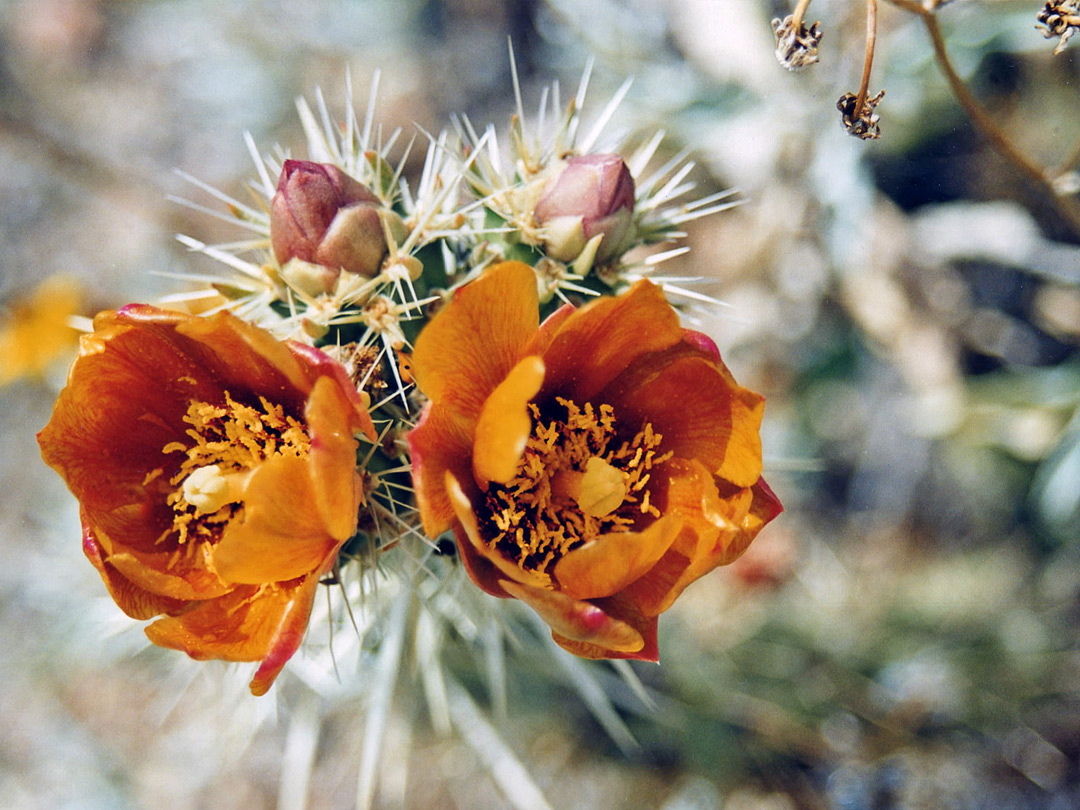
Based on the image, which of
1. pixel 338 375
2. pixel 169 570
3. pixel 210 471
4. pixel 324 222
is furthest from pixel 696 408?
pixel 169 570

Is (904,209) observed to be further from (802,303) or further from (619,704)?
(619,704)

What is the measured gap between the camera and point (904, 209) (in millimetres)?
2854

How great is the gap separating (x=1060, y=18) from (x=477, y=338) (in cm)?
120

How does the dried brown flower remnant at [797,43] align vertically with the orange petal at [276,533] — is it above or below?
above

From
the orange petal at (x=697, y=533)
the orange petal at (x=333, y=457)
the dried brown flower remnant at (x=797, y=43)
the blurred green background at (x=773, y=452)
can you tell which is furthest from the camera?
the blurred green background at (x=773, y=452)

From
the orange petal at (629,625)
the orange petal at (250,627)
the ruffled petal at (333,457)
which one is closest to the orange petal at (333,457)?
the ruffled petal at (333,457)

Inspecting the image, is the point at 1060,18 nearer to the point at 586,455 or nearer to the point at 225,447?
the point at 586,455

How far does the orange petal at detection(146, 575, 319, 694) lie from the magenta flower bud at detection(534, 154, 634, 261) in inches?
25.7

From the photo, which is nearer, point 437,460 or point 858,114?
point 437,460

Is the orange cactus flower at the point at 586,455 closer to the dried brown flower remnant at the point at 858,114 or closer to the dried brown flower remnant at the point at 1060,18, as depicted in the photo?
the dried brown flower remnant at the point at 858,114

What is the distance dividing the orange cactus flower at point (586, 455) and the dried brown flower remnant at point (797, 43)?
519 millimetres

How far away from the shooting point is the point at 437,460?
1146mm

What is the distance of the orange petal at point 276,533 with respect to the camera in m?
1.03

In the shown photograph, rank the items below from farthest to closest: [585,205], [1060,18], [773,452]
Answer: [773,452], [1060,18], [585,205]
